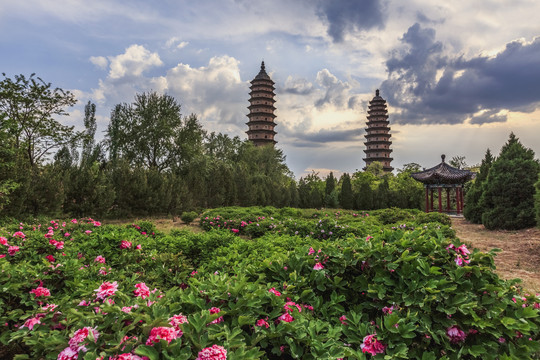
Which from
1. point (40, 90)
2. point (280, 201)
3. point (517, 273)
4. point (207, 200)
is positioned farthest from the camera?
point (280, 201)

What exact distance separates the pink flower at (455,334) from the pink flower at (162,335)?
1879 millimetres

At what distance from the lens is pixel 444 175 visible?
72.9 feet

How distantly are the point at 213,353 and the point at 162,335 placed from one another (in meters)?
0.28

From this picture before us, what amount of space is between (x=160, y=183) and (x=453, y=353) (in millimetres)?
18133

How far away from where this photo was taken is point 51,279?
3449mm

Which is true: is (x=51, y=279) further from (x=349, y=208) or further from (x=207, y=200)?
(x=349, y=208)

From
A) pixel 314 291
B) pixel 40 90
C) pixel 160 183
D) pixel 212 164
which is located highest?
pixel 40 90

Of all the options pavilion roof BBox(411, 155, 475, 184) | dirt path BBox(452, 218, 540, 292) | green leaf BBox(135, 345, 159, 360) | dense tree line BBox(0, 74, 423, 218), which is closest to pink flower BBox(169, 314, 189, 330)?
green leaf BBox(135, 345, 159, 360)

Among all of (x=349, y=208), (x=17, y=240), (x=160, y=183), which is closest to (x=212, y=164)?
(x=160, y=183)

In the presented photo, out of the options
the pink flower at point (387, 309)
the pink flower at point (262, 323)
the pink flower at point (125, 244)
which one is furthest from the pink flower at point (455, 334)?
the pink flower at point (125, 244)

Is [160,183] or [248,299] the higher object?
[160,183]

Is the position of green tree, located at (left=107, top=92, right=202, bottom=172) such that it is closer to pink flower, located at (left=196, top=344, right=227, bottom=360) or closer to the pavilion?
the pavilion

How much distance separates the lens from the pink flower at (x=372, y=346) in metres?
2.00

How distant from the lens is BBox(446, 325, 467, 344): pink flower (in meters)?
2.26
